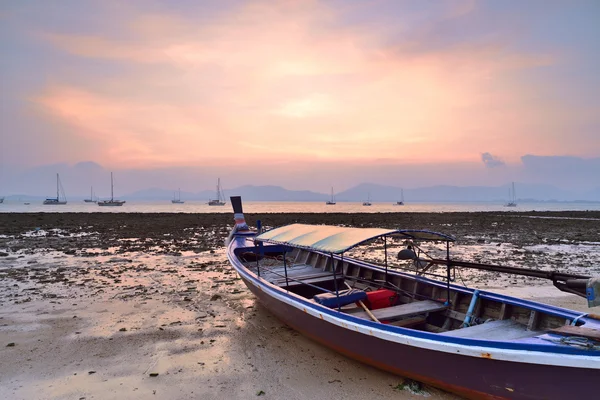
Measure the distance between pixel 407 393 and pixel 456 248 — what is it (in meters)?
17.0

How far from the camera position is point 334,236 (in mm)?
7449

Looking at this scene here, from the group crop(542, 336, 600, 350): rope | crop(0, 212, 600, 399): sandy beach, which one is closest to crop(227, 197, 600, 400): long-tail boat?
crop(542, 336, 600, 350): rope

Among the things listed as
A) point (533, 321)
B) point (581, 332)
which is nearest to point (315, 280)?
point (533, 321)

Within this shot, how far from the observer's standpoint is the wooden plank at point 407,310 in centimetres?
669

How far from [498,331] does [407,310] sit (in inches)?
61.0

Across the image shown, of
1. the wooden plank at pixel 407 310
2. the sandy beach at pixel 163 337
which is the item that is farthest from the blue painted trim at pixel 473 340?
the sandy beach at pixel 163 337

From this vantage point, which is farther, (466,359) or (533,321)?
(533,321)

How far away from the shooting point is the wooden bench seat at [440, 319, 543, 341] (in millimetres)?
5617

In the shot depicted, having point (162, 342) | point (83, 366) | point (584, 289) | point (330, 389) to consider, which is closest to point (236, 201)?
point (162, 342)

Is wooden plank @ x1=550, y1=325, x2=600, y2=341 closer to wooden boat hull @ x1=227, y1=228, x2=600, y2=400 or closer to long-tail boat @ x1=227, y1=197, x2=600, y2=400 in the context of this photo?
long-tail boat @ x1=227, y1=197, x2=600, y2=400

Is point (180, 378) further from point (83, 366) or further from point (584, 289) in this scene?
point (584, 289)

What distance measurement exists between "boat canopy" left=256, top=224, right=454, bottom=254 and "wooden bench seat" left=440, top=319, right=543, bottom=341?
5.69 ft

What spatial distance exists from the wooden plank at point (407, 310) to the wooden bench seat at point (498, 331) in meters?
1.03

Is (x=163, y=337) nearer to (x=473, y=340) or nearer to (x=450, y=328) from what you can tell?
(x=450, y=328)
